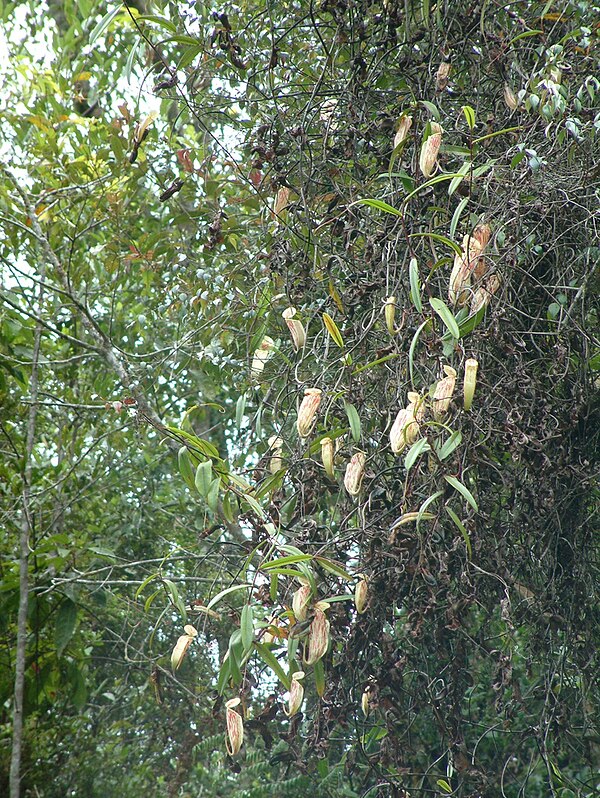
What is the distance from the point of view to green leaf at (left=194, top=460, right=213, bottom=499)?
1271 millimetres

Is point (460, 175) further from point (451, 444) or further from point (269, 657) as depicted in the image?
point (269, 657)

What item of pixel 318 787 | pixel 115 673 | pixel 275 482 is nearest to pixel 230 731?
pixel 275 482

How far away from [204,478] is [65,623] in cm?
117

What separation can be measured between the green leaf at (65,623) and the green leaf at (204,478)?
113 cm

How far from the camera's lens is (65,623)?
222 centimetres

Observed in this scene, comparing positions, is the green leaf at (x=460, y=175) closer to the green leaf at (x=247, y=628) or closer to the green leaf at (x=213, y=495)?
the green leaf at (x=213, y=495)

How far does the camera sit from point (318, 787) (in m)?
2.15

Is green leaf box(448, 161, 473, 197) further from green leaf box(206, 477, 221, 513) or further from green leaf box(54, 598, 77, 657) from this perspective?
green leaf box(54, 598, 77, 657)

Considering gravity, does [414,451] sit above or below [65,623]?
above

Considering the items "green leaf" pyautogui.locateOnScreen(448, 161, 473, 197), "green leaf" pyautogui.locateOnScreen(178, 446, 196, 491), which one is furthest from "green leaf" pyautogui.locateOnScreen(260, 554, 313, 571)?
"green leaf" pyautogui.locateOnScreen(448, 161, 473, 197)

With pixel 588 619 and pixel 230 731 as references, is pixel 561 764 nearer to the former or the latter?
pixel 588 619

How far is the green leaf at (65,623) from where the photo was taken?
2.18 m

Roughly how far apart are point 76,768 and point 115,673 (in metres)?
0.71

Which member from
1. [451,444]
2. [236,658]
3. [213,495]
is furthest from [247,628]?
[451,444]
